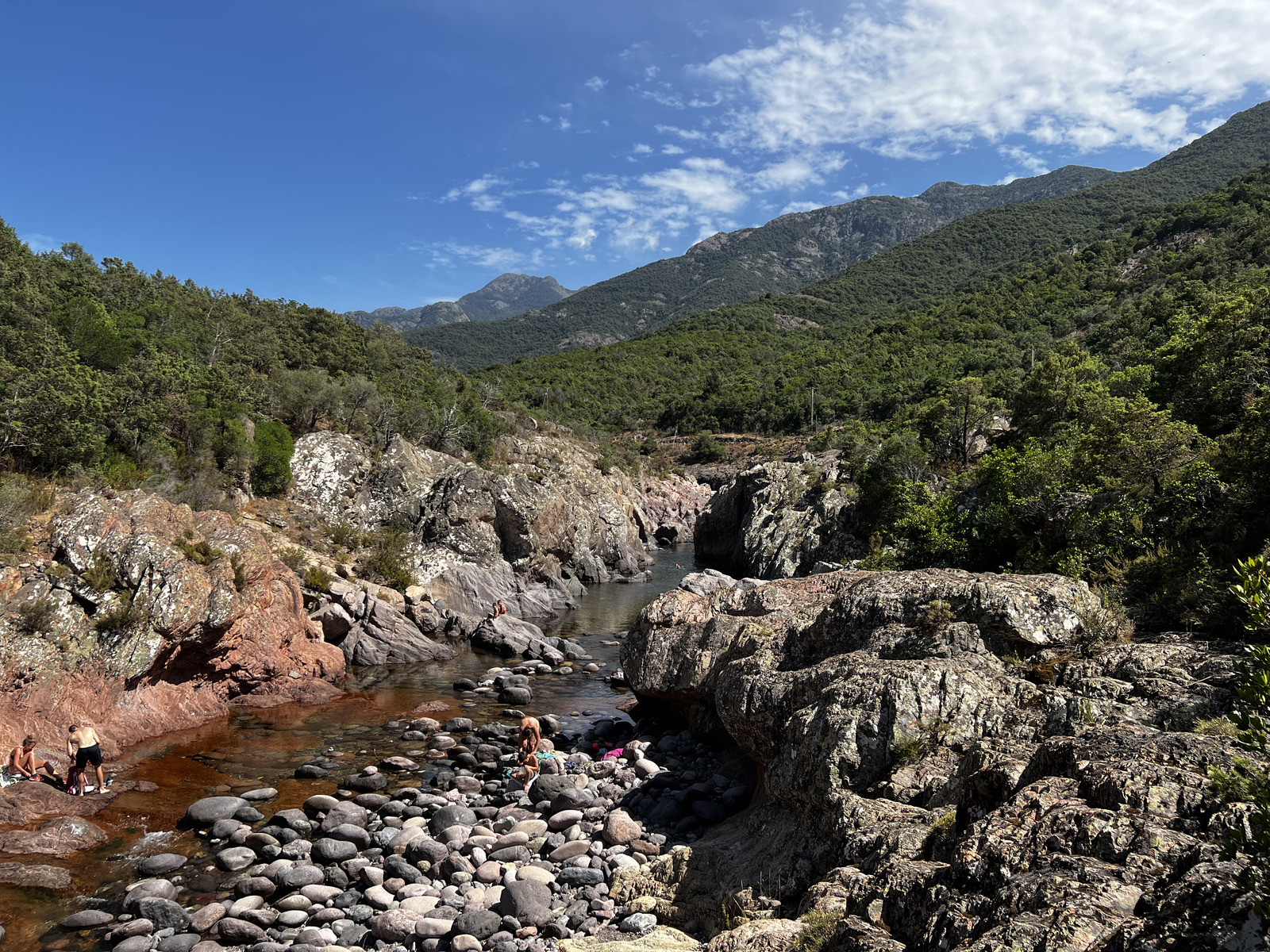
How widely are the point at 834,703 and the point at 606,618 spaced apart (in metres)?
27.5

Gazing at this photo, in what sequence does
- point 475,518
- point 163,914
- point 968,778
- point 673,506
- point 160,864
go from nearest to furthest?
point 968,778, point 163,914, point 160,864, point 475,518, point 673,506

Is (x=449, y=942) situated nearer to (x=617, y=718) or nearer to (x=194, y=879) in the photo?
(x=194, y=879)

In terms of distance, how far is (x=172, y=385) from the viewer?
32156 mm

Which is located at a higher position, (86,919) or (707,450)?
(707,450)

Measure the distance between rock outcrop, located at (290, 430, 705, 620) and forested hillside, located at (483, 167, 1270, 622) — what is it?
56.7 ft

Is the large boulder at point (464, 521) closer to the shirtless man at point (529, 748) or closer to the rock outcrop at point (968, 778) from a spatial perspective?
the shirtless man at point (529, 748)

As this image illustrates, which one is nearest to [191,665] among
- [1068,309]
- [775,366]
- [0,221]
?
[0,221]

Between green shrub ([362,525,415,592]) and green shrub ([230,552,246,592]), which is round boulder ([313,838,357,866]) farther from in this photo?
green shrub ([362,525,415,592])

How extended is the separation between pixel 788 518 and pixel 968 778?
137 ft

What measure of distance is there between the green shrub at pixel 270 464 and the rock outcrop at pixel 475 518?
1.03 m

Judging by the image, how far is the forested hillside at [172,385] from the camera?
25516mm

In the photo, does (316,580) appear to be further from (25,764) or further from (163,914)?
(163,914)

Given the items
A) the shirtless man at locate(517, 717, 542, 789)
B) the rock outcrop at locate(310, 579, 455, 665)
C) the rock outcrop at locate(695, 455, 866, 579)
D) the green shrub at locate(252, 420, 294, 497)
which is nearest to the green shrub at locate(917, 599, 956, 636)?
the shirtless man at locate(517, 717, 542, 789)

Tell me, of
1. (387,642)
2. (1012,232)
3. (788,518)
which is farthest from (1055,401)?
(1012,232)
